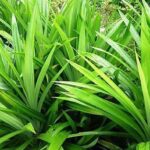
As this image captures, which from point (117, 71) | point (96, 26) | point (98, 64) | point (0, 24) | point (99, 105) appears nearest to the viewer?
point (99, 105)

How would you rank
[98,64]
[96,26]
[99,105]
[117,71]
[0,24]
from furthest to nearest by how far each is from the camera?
1. [0,24]
2. [96,26]
3. [98,64]
4. [117,71]
5. [99,105]

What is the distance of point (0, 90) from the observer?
2000 millimetres

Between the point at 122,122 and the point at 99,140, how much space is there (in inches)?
9.8

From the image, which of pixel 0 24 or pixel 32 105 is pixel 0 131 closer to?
pixel 32 105

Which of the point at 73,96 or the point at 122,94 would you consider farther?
the point at 73,96

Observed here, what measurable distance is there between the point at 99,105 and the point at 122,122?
0.15m

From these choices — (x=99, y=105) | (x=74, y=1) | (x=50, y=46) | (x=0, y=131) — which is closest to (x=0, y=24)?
(x=74, y=1)

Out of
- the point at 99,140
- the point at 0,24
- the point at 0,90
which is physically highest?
the point at 0,24

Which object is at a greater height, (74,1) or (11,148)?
(74,1)

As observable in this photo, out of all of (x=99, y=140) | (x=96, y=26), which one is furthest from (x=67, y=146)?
(x=96, y=26)

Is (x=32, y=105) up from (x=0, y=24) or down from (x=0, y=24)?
down

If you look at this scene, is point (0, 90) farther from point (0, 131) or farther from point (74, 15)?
point (74, 15)

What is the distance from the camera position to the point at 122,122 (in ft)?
6.00

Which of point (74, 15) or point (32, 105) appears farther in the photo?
point (74, 15)
